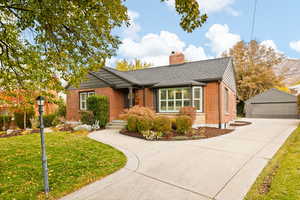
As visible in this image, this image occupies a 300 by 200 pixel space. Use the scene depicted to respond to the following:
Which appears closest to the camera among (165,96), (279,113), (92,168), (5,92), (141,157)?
(92,168)

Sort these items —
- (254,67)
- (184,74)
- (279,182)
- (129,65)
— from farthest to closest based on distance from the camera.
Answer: (129,65) < (254,67) < (184,74) < (279,182)

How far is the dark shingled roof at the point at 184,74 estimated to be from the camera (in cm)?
1040

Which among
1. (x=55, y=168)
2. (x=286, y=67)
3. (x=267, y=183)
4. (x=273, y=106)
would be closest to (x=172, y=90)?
(x=267, y=183)

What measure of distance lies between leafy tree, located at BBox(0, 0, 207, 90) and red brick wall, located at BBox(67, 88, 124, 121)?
703 centimetres

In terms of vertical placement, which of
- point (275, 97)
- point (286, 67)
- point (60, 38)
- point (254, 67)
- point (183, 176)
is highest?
point (286, 67)

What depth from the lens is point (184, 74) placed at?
11.7 meters

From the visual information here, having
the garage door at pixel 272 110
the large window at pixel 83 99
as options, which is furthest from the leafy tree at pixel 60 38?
the garage door at pixel 272 110

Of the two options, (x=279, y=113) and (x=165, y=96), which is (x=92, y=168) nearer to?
(x=165, y=96)

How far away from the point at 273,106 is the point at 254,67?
7.09 meters

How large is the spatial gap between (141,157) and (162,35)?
15087mm

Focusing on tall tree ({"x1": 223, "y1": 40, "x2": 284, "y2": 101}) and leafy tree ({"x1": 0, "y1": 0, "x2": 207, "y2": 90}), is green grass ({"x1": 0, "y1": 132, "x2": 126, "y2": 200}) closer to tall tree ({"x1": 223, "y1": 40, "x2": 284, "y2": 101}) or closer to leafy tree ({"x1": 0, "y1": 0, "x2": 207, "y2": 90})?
leafy tree ({"x1": 0, "y1": 0, "x2": 207, "y2": 90})

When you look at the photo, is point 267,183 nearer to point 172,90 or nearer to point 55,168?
point 55,168

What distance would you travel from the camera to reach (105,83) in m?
11.8

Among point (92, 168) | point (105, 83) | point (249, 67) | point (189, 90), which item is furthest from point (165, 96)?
point (249, 67)
